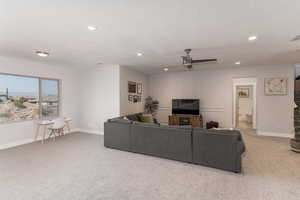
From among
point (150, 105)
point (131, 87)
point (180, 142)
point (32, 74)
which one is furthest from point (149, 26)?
point (150, 105)

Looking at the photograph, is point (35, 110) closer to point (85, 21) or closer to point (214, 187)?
point (85, 21)

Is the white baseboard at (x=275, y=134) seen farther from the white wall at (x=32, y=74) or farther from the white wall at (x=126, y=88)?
the white wall at (x=32, y=74)

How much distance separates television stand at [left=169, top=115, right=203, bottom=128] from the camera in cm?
676

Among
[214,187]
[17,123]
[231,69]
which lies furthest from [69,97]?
[231,69]

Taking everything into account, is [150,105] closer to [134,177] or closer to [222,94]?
[222,94]

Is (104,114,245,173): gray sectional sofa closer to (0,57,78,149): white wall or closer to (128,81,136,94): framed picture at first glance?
(128,81,136,94): framed picture

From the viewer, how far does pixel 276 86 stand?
229 inches

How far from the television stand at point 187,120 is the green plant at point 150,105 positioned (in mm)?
1007

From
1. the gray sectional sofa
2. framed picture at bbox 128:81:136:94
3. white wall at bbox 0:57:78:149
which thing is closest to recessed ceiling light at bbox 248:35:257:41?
the gray sectional sofa

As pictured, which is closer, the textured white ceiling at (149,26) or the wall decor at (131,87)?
the textured white ceiling at (149,26)

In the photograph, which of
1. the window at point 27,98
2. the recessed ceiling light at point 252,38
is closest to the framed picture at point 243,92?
the recessed ceiling light at point 252,38

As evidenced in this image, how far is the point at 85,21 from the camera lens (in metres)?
2.46

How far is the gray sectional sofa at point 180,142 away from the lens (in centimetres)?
315

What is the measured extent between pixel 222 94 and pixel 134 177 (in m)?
5.27
